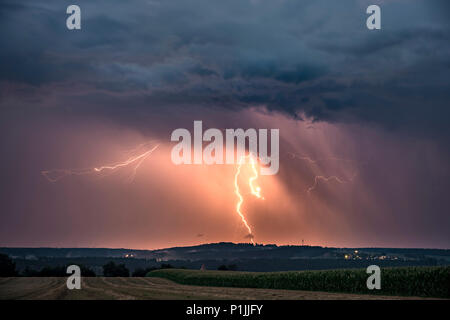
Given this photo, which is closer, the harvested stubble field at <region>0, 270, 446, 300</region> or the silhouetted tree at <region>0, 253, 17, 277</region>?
the harvested stubble field at <region>0, 270, 446, 300</region>

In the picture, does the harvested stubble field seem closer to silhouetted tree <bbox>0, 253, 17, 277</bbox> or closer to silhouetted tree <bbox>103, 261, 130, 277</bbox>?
silhouetted tree <bbox>0, 253, 17, 277</bbox>

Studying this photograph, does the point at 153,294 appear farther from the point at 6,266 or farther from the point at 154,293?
the point at 6,266

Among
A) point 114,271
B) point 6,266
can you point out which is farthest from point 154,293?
point 114,271

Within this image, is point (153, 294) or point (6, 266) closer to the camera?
point (153, 294)

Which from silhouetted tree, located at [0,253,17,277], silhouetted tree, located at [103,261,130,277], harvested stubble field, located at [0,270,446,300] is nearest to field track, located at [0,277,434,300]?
harvested stubble field, located at [0,270,446,300]

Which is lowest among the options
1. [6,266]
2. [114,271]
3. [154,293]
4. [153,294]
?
[114,271]

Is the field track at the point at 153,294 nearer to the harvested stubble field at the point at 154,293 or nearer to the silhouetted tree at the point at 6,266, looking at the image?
the harvested stubble field at the point at 154,293

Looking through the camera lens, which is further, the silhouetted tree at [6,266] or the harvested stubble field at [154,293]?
the silhouetted tree at [6,266]

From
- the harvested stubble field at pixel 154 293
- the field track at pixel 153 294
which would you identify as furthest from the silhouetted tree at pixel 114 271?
the field track at pixel 153 294

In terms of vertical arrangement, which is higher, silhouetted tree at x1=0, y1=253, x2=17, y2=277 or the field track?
the field track
